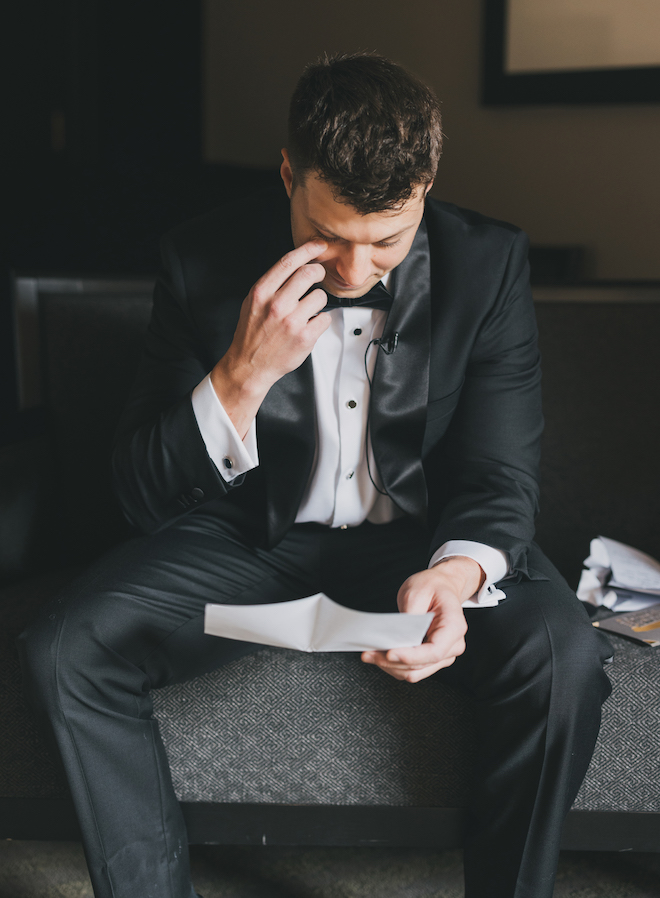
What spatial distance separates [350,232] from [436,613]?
53 centimetres

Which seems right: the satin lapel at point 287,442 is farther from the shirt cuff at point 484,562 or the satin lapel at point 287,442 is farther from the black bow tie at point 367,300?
the shirt cuff at point 484,562

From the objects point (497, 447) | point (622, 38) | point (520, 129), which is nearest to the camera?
point (497, 447)

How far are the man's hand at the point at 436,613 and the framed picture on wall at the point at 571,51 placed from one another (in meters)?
1.73

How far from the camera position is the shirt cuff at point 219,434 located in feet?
3.79

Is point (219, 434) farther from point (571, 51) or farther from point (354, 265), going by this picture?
point (571, 51)

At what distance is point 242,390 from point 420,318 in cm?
36

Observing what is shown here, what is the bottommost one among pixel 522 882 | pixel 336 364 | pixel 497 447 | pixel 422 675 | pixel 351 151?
pixel 522 882

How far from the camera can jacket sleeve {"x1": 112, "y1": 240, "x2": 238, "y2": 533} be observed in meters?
1.18

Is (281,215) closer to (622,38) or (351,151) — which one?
(351,151)

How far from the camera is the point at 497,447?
129 cm

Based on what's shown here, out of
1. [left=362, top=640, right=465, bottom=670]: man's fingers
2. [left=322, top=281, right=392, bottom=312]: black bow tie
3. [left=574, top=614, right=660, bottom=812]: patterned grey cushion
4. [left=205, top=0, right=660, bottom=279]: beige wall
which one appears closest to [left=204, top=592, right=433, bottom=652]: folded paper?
[left=362, top=640, right=465, bottom=670]: man's fingers

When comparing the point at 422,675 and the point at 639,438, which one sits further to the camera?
the point at 639,438

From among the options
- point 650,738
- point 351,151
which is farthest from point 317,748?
point 351,151

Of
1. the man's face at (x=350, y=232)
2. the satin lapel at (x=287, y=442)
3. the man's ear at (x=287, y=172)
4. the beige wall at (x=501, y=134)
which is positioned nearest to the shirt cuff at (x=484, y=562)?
the satin lapel at (x=287, y=442)
